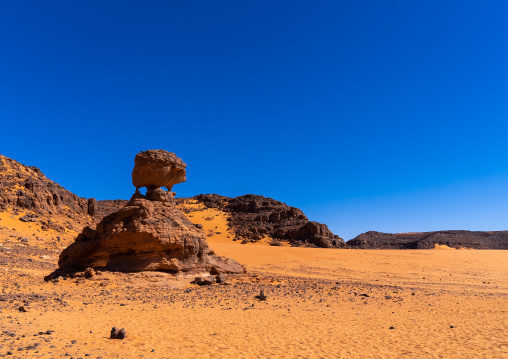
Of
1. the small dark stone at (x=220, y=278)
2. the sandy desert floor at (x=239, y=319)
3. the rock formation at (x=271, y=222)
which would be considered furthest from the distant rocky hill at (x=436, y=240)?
the small dark stone at (x=220, y=278)

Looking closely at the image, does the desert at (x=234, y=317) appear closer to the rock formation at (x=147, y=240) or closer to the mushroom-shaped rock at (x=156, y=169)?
the rock formation at (x=147, y=240)

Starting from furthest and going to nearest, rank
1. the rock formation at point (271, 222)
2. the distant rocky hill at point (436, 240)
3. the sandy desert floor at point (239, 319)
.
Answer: the distant rocky hill at point (436, 240), the rock formation at point (271, 222), the sandy desert floor at point (239, 319)

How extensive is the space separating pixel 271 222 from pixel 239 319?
42238 millimetres

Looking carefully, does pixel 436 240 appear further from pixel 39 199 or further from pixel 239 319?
pixel 39 199

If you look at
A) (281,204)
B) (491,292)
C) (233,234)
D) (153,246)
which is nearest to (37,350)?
(153,246)

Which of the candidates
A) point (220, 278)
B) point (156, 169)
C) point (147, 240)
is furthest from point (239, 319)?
point (156, 169)

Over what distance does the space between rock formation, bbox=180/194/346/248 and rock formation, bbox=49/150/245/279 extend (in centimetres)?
2793

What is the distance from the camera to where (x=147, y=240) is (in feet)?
48.8

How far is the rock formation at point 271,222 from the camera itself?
144 feet

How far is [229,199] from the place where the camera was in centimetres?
6700

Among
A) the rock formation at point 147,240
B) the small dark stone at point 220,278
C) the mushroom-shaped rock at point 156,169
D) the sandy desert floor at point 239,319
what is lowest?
the sandy desert floor at point 239,319

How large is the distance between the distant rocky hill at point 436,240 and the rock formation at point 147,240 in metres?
39.3

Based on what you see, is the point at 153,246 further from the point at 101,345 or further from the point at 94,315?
the point at 101,345

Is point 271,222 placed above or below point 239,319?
above
